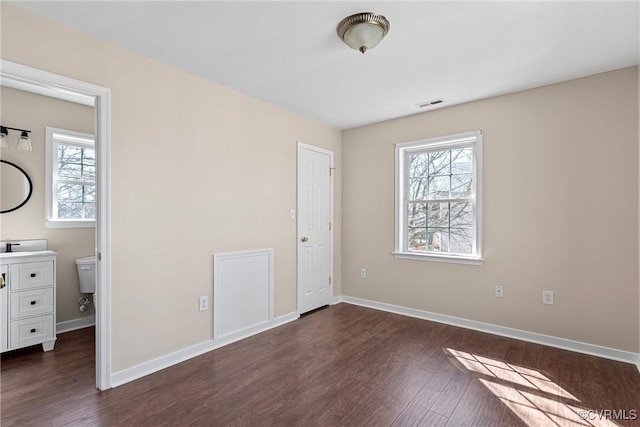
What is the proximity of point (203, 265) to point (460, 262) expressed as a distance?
273 cm

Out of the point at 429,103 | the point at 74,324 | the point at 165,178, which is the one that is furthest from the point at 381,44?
the point at 74,324

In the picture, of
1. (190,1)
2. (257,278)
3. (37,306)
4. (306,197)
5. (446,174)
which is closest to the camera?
(190,1)

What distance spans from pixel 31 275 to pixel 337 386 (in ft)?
9.47

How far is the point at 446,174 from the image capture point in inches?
147

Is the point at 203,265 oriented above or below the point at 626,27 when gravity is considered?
below

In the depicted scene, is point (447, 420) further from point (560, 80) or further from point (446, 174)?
point (560, 80)

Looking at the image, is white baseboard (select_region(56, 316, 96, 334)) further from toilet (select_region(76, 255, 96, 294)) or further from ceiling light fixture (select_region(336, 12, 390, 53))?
ceiling light fixture (select_region(336, 12, 390, 53))

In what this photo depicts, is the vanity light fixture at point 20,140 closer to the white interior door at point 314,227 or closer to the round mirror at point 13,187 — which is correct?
the round mirror at point 13,187

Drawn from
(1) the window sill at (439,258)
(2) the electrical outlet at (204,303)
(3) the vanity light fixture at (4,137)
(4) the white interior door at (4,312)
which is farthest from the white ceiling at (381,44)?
(4) the white interior door at (4,312)

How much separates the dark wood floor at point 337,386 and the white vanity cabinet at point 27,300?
0.56ft

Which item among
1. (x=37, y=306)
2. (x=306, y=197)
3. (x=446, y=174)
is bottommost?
(x=37, y=306)

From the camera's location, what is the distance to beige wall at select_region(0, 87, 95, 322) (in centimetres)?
307

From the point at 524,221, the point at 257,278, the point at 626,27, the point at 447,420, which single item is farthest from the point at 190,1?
the point at 524,221

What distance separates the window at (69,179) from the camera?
3.33 metres
